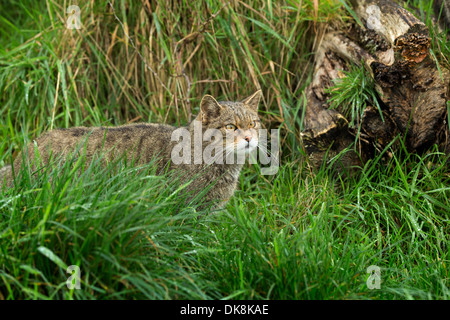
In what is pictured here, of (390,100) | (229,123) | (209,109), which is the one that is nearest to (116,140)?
(209,109)

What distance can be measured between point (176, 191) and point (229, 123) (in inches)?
38.9

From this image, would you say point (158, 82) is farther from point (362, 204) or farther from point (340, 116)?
point (362, 204)

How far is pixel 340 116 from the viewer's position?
12.4ft

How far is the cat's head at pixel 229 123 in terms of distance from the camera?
3.58 metres

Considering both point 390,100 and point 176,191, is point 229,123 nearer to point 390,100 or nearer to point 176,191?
point 176,191

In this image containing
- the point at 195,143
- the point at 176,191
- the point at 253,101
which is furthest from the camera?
the point at 253,101

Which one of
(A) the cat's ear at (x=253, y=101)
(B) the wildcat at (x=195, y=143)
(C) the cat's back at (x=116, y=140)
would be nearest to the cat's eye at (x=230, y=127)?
(B) the wildcat at (x=195, y=143)

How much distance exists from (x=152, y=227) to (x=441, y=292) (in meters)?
1.62

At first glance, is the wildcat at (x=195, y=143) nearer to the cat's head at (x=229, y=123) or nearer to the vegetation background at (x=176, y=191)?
the cat's head at (x=229, y=123)

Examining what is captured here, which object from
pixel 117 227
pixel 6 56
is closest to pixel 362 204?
pixel 117 227

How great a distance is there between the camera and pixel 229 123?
143 inches

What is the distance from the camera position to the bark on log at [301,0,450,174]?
11.7ft

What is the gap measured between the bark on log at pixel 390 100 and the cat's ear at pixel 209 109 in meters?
0.72

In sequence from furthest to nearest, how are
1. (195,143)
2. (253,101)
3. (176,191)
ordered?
(253,101) < (195,143) < (176,191)
